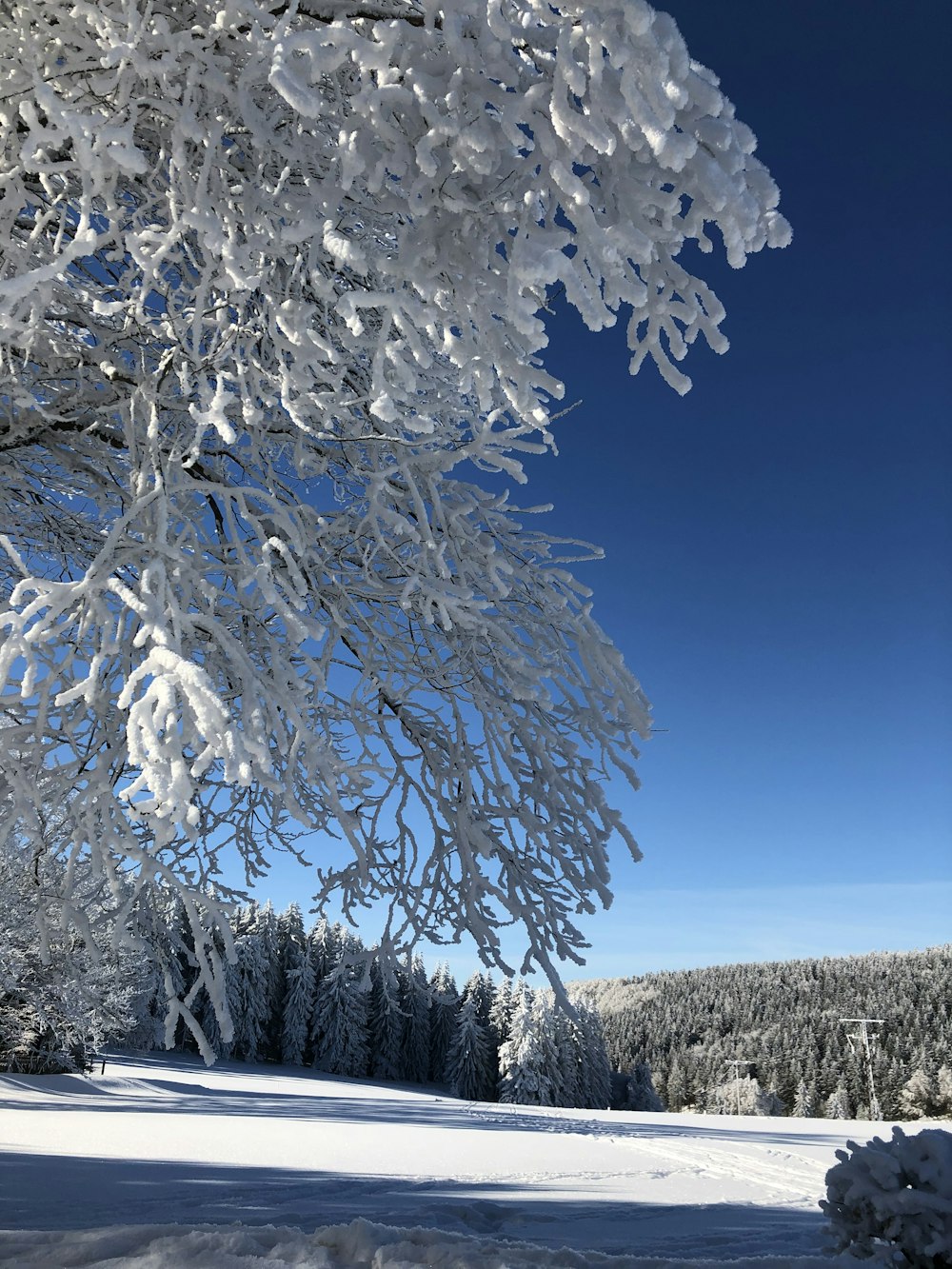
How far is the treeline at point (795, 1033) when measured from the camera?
211ft

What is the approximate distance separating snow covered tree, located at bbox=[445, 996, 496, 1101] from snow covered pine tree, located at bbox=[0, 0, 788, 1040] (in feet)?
143

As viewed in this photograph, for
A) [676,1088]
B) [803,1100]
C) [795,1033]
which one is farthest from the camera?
[795,1033]

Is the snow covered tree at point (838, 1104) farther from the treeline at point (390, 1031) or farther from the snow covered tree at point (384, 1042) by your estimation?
the snow covered tree at point (384, 1042)

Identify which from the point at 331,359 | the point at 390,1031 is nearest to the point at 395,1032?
the point at 390,1031

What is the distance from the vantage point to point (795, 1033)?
76.2 meters

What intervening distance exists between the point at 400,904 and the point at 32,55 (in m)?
3.62

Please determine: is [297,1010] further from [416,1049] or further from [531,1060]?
[531,1060]

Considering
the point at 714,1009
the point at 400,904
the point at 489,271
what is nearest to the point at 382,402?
the point at 489,271

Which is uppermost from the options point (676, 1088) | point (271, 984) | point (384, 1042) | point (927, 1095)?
point (271, 984)

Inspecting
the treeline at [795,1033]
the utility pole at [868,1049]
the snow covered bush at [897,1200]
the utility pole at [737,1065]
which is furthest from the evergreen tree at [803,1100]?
the snow covered bush at [897,1200]

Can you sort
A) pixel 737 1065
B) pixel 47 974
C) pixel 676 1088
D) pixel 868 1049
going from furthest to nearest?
pixel 676 1088 < pixel 737 1065 < pixel 868 1049 < pixel 47 974

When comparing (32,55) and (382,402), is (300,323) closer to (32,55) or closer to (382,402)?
(382,402)

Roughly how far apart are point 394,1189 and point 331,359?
7521 mm

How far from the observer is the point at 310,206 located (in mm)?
2260
